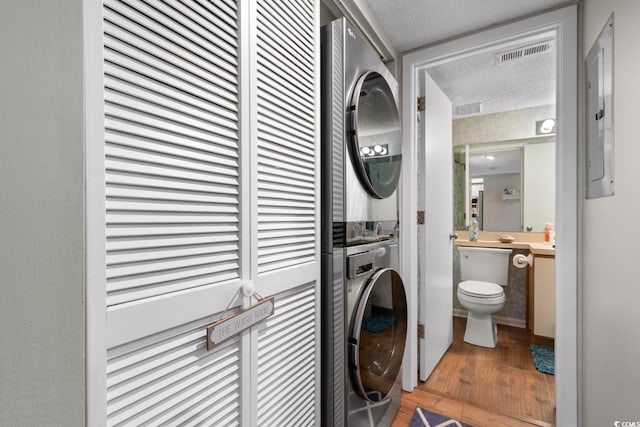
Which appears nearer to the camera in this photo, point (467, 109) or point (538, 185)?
point (467, 109)

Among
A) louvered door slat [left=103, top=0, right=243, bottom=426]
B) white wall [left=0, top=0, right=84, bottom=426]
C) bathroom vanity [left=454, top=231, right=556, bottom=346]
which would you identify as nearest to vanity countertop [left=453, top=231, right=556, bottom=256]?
bathroom vanity [left=454, top=231, right=556, bottom=346]

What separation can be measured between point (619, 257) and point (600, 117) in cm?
62

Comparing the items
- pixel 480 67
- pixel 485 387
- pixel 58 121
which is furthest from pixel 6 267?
pixel 480 67

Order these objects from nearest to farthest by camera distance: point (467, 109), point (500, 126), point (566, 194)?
point (566, 194)
point (467, 109)
point (500, 126)

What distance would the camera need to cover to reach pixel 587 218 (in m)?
1.42

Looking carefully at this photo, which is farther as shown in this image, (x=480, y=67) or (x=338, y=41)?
(x=480, y=67)

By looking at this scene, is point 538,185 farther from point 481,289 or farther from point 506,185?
point 481,289

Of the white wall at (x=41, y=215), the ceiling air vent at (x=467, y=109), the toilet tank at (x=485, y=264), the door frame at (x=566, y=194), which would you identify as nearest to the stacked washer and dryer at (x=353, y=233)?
the white wall at (x=41, y=215)

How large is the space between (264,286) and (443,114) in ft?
7.25

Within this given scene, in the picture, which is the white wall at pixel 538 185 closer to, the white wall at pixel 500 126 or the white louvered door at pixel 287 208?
the white wall at pixel 500 126

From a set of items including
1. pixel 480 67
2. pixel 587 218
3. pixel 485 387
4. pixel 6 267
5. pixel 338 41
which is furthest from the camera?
pixel 480 67

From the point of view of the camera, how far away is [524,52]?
192cm

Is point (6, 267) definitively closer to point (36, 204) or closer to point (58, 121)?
point (36, 204)

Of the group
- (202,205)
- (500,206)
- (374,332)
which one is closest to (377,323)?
(374,332)
